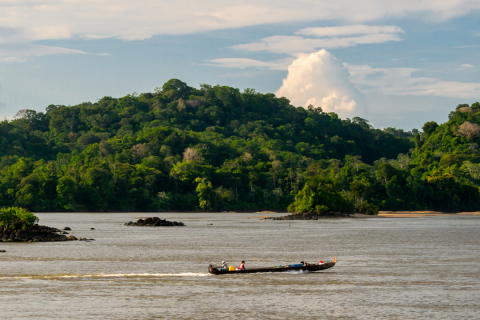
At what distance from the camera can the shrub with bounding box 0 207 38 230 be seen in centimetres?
5694

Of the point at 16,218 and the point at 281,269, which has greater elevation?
the point at 16,218

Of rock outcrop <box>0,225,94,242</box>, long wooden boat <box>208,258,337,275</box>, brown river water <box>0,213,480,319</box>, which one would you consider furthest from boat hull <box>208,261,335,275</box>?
rock outcrop <box>0,225,94,242</box>

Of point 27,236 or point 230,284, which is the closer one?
point 230,284

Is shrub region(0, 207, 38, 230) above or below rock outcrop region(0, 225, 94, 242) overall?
above

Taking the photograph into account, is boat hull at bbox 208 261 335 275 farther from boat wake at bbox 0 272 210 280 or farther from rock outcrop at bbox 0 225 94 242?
rock outcrop at bbox 0 225 94 242

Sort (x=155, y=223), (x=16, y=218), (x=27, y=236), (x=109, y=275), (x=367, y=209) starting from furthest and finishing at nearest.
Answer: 1. (x=367, y=209)
2. (x=155, y=223)
3. (x=27, y=236)
4. (x=16, y=218)
5. (x=109, y=275)

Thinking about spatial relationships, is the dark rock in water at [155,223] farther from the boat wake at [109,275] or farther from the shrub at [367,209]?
the boat wake at [109,275]

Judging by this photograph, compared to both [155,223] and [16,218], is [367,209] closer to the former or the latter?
[155,223]

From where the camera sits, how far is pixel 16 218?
190 ft

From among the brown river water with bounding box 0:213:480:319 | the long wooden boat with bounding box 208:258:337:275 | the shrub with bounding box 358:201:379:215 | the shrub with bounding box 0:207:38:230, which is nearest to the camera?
the brown river water with bounding box 0:213:480:319

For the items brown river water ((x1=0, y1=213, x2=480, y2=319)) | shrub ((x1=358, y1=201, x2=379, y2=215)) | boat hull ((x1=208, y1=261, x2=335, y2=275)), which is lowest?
brown river water ((x1=0, y1=213, x2=480, y2=319))

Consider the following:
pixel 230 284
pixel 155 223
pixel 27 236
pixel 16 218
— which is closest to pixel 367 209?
pixel 155 223

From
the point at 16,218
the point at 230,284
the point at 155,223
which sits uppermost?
the point at 16,218

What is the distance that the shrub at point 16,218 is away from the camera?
56938mm
